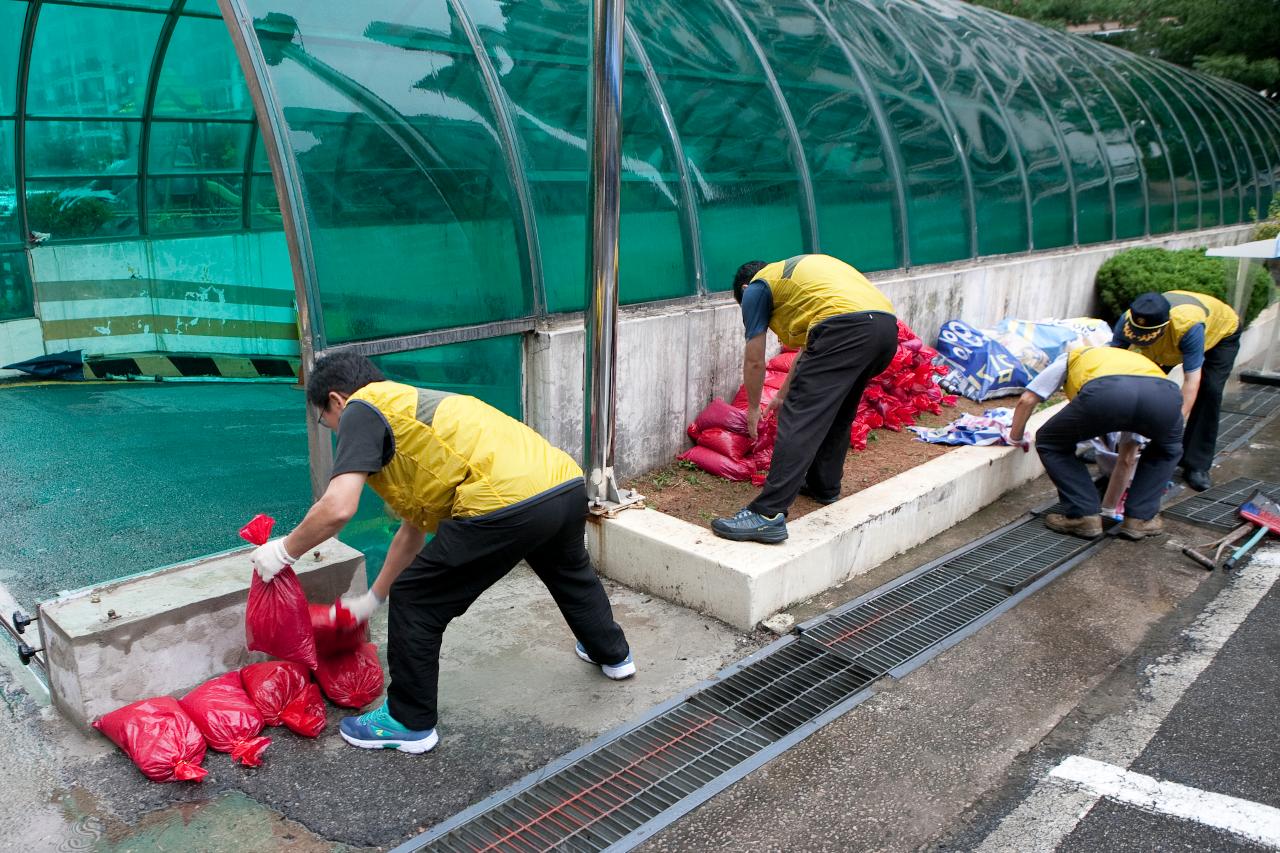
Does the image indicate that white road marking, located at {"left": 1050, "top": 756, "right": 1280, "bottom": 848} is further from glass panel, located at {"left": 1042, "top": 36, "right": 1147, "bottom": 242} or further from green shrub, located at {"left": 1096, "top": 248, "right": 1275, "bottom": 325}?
glass panel, located at {"left": 1042, "top": 36, "right": 1147, "bottom": 242}

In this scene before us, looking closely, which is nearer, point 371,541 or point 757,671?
point 757,671

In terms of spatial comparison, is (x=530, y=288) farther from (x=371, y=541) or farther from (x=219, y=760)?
(x=219, y=760)

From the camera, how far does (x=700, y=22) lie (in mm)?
7129

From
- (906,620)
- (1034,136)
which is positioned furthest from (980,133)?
(906,620)

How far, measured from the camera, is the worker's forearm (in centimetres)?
387

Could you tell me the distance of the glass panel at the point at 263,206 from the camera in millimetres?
10938

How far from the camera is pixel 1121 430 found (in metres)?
5.91

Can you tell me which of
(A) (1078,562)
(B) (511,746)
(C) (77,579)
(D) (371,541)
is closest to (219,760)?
(B) (511,746)

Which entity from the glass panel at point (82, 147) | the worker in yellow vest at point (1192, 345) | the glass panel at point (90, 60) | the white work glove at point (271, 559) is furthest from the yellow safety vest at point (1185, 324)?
the glass panel at point (82, 147)

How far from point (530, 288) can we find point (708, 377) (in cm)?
166

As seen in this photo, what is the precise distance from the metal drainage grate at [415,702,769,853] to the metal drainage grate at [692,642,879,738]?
0.36 feet

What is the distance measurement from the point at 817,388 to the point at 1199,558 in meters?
2.65

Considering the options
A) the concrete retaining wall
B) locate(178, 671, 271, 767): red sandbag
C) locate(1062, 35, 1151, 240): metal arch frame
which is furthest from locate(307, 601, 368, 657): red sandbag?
locate(1062, 35, 1151, 240): metal arch frame

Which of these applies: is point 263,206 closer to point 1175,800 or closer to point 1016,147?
point 1016,147
